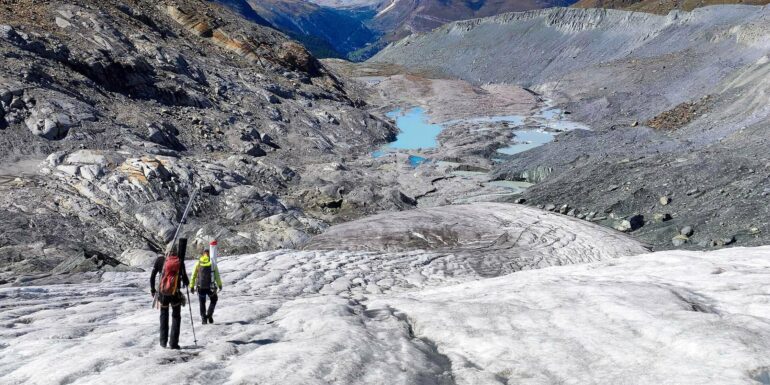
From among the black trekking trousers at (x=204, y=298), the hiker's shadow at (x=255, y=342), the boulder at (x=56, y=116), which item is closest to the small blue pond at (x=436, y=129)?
the boulder at (x=56, y=116)

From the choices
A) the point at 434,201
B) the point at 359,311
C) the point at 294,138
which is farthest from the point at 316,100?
the point at 359,311

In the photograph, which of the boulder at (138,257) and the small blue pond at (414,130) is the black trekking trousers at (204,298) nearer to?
the boulder at (138,257)

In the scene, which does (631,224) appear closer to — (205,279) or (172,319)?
(205,279)

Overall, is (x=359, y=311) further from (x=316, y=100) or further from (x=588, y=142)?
(x=316, y=100)

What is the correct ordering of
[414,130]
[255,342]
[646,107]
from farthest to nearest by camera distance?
[414,130] < [646,107] < [255,342]

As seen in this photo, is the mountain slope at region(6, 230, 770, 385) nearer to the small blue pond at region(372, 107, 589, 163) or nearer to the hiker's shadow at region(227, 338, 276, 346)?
the hiker's shadow at region(227, 338, 276, 346)

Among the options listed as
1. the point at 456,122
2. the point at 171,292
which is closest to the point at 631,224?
the point at 171,292
